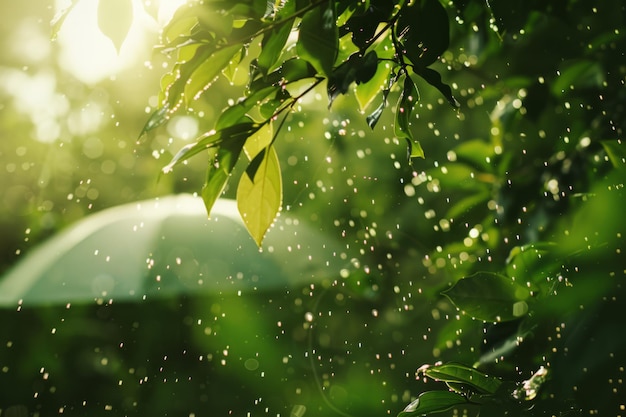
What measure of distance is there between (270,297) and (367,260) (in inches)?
21.2

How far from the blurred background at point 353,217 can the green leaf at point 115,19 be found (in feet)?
0.04

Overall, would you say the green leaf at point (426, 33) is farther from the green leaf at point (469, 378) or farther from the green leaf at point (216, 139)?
the green leaf at point (469, 378)

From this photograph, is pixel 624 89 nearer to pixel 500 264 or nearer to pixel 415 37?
pixel 500 264

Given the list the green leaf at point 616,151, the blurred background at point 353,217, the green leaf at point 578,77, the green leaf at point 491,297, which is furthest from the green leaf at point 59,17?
the green leaf at point 578,77

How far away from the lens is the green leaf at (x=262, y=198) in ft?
1.66

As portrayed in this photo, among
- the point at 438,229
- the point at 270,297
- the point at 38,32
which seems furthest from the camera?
the point at 38,32

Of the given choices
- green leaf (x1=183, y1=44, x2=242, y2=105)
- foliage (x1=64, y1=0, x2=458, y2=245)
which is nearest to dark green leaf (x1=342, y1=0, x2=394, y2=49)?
foliage (x1=64, y1=0, x2=458, y2=245)

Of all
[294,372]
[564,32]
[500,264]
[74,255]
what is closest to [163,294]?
[74,255]

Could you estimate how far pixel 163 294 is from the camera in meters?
2.38

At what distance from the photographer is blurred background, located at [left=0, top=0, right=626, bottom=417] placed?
25.5 inches

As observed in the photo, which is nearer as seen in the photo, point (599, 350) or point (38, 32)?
point (599, 350)

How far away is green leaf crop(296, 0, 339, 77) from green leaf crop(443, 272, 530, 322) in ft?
0.89

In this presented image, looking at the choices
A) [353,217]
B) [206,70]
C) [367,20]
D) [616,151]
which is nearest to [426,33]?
[367,20]

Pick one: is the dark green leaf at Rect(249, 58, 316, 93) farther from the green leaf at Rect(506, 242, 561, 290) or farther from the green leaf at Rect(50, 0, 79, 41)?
the green leaf at Rect(506, 242, 561, 290)
